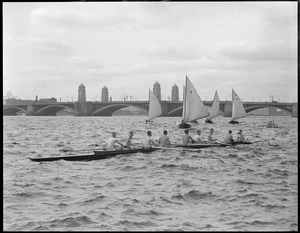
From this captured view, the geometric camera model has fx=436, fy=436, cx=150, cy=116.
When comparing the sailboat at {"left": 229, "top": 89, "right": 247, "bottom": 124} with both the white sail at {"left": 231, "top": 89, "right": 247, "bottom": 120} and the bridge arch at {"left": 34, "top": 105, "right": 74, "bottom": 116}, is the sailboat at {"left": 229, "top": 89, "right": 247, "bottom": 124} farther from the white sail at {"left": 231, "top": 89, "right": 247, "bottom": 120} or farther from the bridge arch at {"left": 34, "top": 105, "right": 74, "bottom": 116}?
the bridge arch at {"left": 34, "top": 105, "right": 74, "bottom": 116}

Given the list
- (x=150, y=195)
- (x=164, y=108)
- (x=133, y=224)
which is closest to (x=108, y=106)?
(x=164, y=108)

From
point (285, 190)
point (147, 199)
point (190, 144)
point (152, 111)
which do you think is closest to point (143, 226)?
point (147, 199)

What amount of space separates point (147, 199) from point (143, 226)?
2947mm

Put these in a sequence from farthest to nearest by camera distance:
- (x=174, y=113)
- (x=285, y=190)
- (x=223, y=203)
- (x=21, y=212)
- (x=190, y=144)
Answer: (x=174, y=113)
(x=190, y=144)
(x=285, y=190)
(x=223, y=203)
(x=21, y=212)

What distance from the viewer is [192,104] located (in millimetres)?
52312

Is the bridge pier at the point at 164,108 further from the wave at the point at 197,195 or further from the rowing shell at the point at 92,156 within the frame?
the wave at the point at 197,195

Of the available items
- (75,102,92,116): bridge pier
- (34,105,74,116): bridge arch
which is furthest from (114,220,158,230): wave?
(75,102,92,116): bridge pier

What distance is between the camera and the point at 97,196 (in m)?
15.7

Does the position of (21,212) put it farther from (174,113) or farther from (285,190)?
(174,113)

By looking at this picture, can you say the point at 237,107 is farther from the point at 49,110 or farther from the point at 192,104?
the point at 49,110

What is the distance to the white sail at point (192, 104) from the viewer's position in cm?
5143

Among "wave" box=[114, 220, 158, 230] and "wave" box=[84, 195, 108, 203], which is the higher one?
"wave" box=[84, 195, 108, 203]

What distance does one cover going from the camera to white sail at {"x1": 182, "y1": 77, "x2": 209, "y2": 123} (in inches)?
2025

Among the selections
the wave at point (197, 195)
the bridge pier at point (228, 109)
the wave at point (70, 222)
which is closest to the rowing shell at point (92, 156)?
the wave at point (197, 195)
